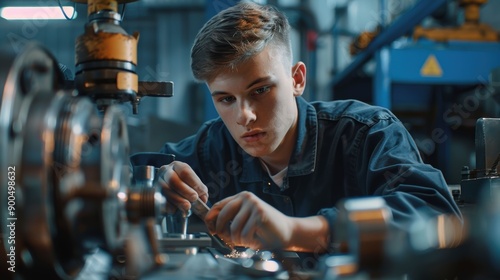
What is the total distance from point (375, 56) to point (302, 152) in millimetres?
1653

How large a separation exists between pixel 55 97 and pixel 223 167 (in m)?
0.89

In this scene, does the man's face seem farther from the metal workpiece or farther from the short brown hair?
the metal workpiece

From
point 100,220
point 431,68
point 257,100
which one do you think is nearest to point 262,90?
point 257,100

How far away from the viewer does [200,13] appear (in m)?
5.47

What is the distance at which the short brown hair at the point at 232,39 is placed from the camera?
1060 mm

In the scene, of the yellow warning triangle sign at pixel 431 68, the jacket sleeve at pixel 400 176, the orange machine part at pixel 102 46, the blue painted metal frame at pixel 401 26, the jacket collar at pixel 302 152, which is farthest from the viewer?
the yellow warning triangle sign at pixel 431 68

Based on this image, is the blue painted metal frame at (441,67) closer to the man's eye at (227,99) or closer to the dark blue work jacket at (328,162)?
the dark blue work jacket at (328,162)

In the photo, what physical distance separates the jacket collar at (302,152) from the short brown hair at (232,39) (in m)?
0.19

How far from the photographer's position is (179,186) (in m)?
0.85

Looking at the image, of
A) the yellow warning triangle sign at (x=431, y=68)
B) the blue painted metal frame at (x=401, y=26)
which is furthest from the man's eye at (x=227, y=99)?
the yellow warning triangle sign at (x=431, y=68)

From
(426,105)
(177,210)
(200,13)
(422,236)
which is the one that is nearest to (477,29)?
(426,105)

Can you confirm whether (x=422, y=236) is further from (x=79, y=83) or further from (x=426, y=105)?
(x=426, y=105)

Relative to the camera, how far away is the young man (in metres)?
0.72

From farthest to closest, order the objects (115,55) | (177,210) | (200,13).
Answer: (200,13)
(177,210)
(115,55)
